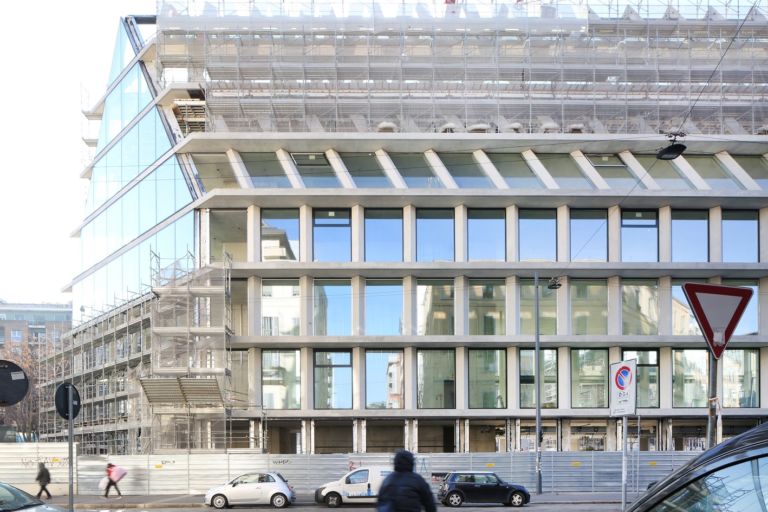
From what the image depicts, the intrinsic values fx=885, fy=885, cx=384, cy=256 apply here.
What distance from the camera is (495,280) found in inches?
1592

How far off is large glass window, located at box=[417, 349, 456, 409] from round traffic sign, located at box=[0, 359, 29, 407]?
31.8 metres

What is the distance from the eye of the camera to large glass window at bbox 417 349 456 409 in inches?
1572

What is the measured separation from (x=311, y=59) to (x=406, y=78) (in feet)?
14.9

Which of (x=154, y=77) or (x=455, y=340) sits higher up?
(x=154, y=77)

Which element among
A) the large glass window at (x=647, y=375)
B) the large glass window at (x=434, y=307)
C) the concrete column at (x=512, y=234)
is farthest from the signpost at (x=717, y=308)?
the large glass window at (x=647, y=375)

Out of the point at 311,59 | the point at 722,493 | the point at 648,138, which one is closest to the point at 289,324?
the point at 311,59

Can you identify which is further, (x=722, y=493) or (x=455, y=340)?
(x=455, y=340)

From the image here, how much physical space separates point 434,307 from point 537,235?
5722 millimetres

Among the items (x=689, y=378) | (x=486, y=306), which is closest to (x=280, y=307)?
(x=486, y=306)

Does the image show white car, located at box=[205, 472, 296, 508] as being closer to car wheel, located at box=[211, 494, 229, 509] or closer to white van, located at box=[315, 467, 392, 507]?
car wheel, located at box=[211, 494, 229, 509]

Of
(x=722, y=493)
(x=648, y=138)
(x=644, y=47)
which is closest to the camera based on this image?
(x=722, y=493)

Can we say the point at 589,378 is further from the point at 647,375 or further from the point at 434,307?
the point at 434,307

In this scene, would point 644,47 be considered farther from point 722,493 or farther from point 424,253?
point 722,493

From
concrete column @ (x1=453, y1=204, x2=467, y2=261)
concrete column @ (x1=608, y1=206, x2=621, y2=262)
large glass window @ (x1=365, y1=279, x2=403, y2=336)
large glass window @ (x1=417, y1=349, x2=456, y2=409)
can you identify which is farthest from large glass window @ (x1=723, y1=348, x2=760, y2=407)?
large glass window @ (x1=365, y1=279, x2=403, y2=336)
